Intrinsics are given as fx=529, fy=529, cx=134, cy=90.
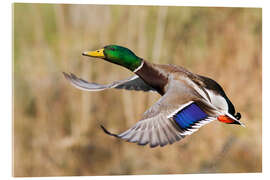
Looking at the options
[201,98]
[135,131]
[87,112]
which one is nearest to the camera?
[135,131]

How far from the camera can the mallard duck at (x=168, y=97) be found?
455 centimetres

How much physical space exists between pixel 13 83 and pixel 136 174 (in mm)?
1549

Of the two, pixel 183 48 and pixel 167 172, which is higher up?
pixel 183 48

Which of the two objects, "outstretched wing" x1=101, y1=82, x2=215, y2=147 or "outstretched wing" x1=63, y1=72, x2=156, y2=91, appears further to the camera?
"outstretched wing" x1=63, y1=72, x2=156, y2=91

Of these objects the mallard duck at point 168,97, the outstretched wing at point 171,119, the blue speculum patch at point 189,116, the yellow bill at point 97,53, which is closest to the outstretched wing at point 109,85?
the mallard duck at point 168,97

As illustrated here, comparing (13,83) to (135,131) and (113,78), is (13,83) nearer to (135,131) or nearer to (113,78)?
(113,78)

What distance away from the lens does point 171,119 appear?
4703mm

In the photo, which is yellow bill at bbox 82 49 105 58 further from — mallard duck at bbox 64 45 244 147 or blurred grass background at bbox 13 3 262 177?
blurred grass background at bbox 13 3 262 177

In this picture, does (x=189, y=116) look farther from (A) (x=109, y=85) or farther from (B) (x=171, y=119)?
(A) (x=109, y=85)

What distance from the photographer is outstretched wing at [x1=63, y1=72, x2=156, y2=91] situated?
5345 millimetres

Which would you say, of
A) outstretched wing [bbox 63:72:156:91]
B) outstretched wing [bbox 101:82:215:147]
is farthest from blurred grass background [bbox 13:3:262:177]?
outstretched wing [bbox 101:82:215:147]

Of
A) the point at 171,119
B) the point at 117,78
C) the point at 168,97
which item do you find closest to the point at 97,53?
the point at 117,78

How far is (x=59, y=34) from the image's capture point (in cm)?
538
